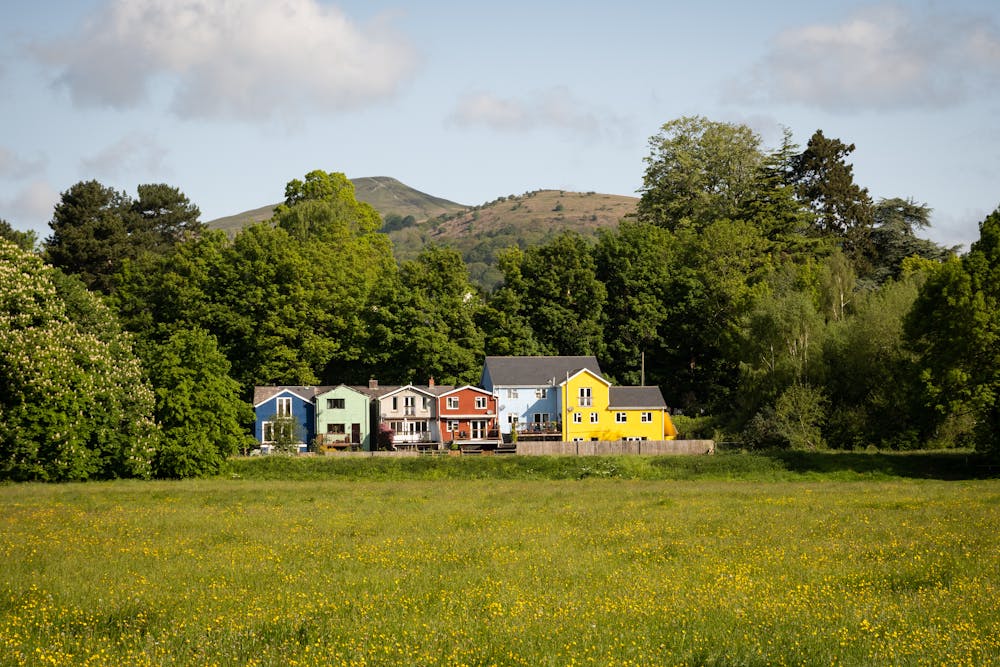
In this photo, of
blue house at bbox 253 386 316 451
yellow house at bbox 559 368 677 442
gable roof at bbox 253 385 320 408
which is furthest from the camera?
yellow house at bbox 559 368 677 442

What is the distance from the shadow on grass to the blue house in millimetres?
35850

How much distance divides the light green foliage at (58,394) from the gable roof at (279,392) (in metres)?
19.7

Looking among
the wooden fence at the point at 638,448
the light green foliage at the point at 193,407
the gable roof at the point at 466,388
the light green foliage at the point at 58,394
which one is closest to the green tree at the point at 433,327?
the gable roof at the point at 466,388

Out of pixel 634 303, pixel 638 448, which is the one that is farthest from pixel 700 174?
pixel 638 448

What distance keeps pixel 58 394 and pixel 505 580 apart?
3667 centimetres

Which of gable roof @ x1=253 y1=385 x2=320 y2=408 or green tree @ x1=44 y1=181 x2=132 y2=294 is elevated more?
green tree @ x1=44 y1=181 x2=132 y2=294

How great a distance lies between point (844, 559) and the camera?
25.1m

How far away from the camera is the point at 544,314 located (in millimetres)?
88188

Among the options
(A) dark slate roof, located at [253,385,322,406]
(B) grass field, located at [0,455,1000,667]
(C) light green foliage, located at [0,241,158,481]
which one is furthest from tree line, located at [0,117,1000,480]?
(B) grass field, located at [0,455,1000,667]

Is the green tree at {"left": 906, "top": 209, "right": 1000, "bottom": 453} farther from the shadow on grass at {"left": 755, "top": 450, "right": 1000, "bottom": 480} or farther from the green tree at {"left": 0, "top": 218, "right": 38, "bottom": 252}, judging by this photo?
the green tree at {"left": 0, "top": 218, "right": 38, "bottom": 252}

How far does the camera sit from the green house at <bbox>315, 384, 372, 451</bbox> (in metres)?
78.1

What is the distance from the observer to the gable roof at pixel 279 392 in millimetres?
76875

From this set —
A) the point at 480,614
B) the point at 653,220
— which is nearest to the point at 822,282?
the point at 653,220

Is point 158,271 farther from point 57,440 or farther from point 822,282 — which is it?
point 822,282
